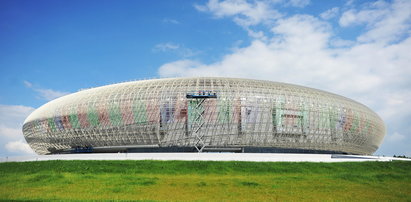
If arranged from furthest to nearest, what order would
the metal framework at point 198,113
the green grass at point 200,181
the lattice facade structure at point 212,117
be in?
1. the lattice facade structure at point 212,117
2. the metal framework at point 198,113
3. the green grass at point 200,181

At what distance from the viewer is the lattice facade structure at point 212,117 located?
53375mm

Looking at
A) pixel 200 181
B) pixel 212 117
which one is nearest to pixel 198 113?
pixel 212 117

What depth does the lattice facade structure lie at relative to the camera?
53.4m

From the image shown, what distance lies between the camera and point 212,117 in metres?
53.2

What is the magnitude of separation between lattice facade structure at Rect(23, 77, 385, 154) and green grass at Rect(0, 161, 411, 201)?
605 inches

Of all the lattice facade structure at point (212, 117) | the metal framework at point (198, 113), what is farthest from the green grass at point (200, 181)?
the lattice facade structure at point (212, 117)

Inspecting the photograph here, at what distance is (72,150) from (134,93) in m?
16.6

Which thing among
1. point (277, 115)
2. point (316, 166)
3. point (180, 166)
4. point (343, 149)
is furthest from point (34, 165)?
point (343, 149)

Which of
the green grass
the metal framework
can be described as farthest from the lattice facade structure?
the green grass

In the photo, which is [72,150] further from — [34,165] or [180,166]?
[180,166]

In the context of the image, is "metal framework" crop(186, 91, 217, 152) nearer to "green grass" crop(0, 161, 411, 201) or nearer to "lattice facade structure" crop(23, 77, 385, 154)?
"lattice facade structure" crop(23, 77, 385, 154)

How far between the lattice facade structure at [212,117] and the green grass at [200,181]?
15373mm

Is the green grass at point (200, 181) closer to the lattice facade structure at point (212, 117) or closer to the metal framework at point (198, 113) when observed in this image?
the metal framework at point (198, 113)

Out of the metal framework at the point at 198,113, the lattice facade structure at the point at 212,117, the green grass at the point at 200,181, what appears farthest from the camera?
the lattice facade structure at the point at 212,117
